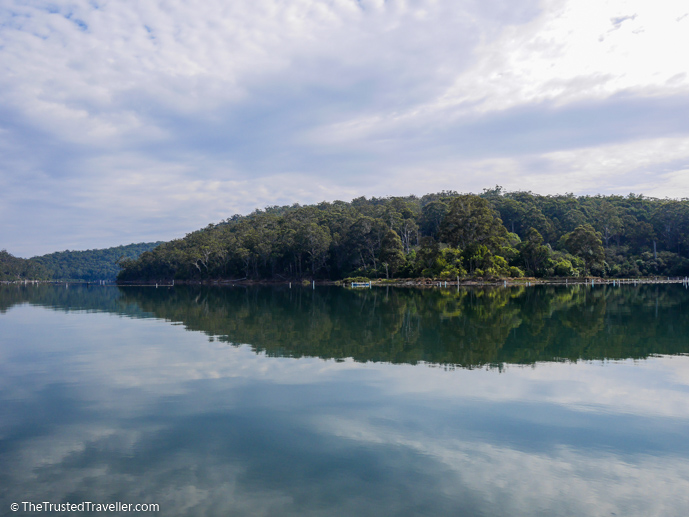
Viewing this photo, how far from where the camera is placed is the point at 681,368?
10367 mm

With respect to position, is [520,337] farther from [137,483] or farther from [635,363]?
[137,483]

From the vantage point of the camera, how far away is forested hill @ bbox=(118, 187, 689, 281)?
6078 cm

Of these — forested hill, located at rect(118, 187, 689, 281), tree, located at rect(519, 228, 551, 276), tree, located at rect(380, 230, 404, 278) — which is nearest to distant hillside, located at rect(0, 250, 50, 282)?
forested hill, located at rect(118, 187, 689, 281)

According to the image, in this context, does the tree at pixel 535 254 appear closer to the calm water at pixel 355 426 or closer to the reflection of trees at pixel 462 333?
the reflection of trees at pixel 462 333

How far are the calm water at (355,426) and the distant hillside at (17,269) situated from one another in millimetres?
150430

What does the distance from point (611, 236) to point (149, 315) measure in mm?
80702

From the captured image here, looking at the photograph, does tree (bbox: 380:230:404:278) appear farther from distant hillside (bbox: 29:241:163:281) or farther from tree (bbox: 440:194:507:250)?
distant hillside (bbox: 29:241:163:281)

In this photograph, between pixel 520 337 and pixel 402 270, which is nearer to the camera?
pixel 520 337

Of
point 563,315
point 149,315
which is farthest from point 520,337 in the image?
point 149,315

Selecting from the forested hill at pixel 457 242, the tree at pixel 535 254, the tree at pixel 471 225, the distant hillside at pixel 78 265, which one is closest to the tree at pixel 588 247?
the forested hill at pixel 457 242

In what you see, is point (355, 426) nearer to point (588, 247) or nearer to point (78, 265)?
point (588, 247)

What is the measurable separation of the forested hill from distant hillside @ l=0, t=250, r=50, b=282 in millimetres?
62082

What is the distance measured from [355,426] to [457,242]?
58.0 metres

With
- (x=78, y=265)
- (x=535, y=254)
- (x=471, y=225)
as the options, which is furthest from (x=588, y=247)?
(x=78, y=265)
